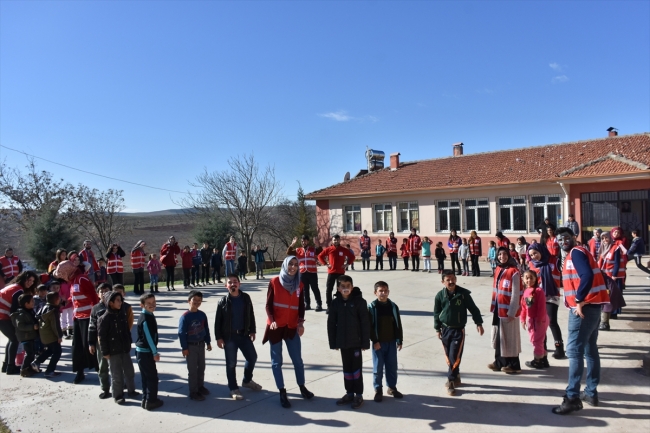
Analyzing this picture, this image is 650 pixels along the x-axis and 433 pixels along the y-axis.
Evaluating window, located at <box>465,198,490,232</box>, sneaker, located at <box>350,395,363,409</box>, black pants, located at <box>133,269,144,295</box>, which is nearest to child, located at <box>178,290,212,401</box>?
sneaker, located at <box>350,395,363,409</box>

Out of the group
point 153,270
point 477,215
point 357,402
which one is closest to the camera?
point 357,402

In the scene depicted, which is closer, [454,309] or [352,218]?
[454,309]

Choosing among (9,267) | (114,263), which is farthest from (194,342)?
(114,263)

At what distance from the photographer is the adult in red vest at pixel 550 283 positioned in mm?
6273

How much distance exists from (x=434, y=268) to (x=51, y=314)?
572 inches

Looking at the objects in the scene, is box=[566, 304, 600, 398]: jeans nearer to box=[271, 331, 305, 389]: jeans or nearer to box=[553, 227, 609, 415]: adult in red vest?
box=[553, 227, 609, 415]: adult in red vest

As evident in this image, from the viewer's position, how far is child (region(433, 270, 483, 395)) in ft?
17.1

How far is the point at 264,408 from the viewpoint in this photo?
503 centimetres

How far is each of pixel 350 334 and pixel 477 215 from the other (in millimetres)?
18303

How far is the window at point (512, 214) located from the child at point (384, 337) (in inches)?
678

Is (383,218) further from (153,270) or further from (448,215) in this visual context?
(153,270)

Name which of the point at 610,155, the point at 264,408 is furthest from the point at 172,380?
the point at 610,155

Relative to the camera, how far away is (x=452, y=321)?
5234mm

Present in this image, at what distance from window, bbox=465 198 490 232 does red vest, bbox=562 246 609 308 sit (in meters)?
17.1
